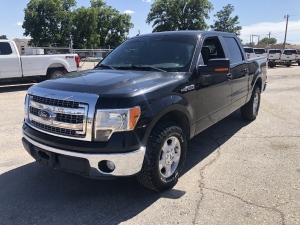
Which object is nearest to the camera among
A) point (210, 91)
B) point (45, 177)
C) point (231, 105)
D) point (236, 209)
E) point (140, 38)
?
point (236, 209)

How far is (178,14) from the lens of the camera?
66188 mm

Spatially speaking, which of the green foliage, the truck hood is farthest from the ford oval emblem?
the green foliage

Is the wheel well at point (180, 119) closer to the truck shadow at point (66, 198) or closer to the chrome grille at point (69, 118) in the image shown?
the truck shadow at point (66, 198)

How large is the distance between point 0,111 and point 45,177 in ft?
15.3

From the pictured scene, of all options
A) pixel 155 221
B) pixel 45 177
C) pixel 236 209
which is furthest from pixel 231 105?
pixel 45 177

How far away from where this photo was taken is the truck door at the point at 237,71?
5164 millimetres

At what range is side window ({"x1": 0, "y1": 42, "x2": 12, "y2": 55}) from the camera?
10.7m

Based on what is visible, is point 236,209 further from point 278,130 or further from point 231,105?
point 278,130

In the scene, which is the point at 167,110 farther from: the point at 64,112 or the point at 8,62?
the point at 8,62

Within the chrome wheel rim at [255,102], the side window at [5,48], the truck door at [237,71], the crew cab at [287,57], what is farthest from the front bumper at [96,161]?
the crew cab at [287,57]

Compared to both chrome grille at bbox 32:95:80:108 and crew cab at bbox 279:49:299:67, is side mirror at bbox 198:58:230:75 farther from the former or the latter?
crew cab at bbox 279:49:299:67

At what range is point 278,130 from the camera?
6.00 m

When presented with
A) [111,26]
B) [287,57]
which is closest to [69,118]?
[287,57]

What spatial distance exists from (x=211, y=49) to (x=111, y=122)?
101 inches
